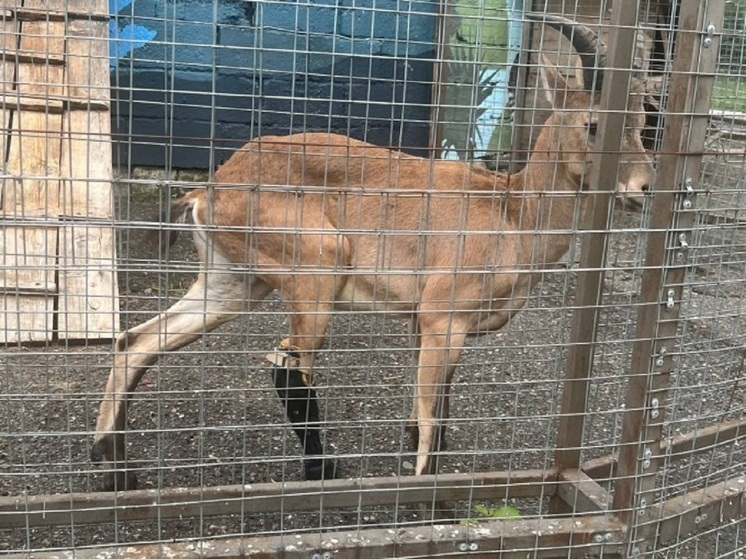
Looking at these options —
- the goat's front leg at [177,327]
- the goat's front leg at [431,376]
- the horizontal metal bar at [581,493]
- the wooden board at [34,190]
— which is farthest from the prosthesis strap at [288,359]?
the wooden board at [34,190]

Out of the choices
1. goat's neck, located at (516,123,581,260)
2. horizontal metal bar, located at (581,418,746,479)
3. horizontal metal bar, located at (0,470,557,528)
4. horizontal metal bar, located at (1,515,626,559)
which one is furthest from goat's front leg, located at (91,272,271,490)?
horizontal metal bar, located at (581,418,746,479)

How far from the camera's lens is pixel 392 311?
423 cm

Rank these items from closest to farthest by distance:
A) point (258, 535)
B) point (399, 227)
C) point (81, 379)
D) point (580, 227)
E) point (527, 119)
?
point (258, 535) < point (580, 227) < point (399, 227) < point (81, 379) < point (527, 119)

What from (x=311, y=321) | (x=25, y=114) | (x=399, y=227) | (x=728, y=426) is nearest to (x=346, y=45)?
(x=25, y=114)

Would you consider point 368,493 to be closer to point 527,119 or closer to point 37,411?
point 37,411

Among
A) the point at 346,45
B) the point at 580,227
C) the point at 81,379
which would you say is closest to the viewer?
the point at 580,227

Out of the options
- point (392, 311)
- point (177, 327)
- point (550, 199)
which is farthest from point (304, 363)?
point (550, 199)

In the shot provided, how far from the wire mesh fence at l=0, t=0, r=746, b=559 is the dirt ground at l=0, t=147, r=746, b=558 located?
0.03m

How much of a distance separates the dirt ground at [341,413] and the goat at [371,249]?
161 mm

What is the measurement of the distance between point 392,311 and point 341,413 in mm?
970

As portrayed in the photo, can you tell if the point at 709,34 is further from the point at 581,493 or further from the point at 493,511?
the point at 493,511

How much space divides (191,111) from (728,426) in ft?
18.1

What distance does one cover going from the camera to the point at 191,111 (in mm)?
7598

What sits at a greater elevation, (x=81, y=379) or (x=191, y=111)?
(x=191, y=111)
